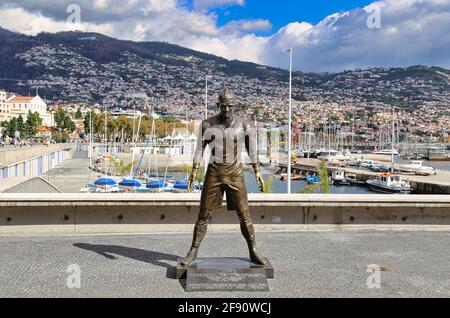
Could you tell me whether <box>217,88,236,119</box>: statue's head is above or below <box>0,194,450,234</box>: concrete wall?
above

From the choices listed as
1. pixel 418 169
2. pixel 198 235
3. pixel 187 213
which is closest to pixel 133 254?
pixel 198 235

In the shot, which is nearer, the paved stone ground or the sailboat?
the paved stone ground

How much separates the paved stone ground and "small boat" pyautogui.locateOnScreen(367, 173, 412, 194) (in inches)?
1703

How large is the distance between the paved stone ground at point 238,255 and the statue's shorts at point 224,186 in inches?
46.7

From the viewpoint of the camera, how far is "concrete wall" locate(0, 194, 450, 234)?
10039 millimetres

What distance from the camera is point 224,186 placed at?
7.43m

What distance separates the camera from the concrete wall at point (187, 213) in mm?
10039

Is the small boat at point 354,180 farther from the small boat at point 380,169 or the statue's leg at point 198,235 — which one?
the statue's leg at point 198,235

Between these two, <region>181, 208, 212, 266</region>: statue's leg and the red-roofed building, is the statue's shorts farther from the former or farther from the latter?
the red-roofed building

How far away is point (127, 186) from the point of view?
1656 inches

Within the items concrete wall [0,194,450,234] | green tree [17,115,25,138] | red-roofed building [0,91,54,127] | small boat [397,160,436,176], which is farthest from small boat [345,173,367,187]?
red-roofed building [0,91,54,127]
